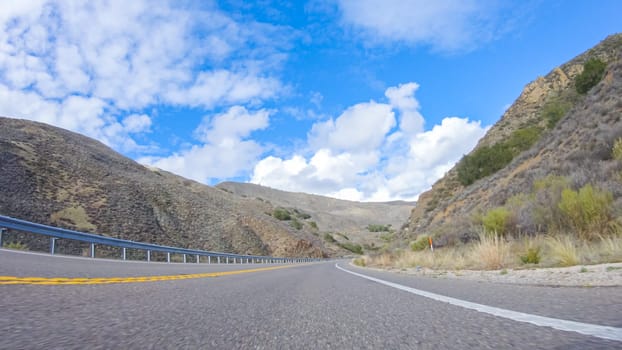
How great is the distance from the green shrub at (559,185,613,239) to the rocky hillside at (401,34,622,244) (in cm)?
27

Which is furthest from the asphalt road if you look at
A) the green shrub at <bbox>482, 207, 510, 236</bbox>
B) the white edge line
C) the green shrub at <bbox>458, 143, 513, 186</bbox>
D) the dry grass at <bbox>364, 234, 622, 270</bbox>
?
the green shrub at <bbox>458, 143, 513, 186</bbox>

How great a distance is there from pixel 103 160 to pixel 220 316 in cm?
4813

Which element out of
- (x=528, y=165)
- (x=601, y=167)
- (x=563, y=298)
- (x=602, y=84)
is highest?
(x=602, y=84)

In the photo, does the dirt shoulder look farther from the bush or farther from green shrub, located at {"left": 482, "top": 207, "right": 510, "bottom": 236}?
the bush

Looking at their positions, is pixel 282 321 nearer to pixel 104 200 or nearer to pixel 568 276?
pixel 568 276

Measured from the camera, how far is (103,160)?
146 ft

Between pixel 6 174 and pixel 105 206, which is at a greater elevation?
pixel 6 174

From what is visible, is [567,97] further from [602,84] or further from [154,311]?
[154,311]

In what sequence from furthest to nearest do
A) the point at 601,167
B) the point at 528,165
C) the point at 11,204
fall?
the point at 11,204 < the point at 528,165 < the point at 601,167

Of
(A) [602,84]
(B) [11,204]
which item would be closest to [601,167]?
(A) [602,84]

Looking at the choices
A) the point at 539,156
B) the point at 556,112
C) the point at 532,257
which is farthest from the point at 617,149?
the point at 556,112

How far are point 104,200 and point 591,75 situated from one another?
49.5m

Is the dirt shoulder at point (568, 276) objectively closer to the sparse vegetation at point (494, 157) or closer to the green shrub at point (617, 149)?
the green shrub at point (617, 149)

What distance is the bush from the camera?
3678cm
